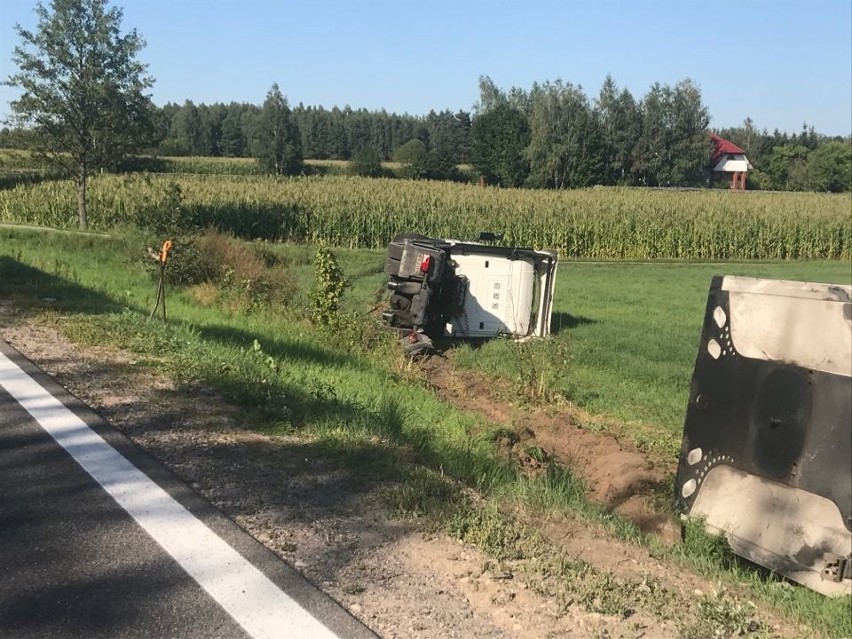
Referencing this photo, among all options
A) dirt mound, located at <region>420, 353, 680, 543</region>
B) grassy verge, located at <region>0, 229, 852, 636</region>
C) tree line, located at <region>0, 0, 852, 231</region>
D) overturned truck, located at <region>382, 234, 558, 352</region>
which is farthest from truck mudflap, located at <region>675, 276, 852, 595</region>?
tree line, located at <region>0, 0, 852, 231</region>

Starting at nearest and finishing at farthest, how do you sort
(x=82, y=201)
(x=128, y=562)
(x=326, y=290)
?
(x=128, y=562), (x=326, y=290), (x=82, y=201)

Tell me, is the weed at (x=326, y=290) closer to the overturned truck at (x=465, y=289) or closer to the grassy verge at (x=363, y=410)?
the grassy verge at (x=363, y=410)

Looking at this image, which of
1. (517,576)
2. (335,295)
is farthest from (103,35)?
(517,576)

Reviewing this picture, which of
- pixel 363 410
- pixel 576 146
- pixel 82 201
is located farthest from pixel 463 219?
pixel 576 146

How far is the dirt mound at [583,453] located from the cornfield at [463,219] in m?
20.5

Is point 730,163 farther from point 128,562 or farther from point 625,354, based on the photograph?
point 128,562

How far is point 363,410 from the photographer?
279 inches

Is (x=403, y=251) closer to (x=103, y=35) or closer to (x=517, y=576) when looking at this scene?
(x=517, y=576)

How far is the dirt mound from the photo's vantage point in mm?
5711

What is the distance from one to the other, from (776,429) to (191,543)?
3.04m

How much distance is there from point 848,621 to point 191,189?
3551cm

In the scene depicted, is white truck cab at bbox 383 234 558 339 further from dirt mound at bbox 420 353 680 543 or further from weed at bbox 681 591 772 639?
weed at bbox 681 591 772 639

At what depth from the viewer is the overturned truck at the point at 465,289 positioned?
1188 cm

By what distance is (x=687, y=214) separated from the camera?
120ft
